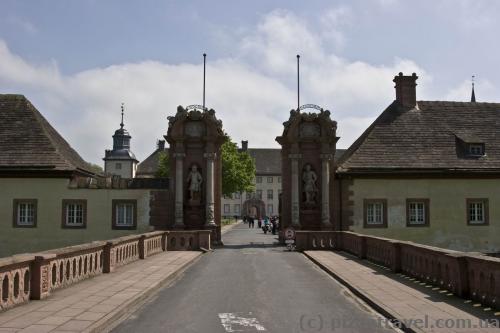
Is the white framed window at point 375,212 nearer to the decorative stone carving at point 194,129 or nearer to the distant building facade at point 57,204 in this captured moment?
the decorative stone carving at point 194,129

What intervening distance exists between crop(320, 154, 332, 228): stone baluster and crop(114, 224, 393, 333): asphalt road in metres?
11.7

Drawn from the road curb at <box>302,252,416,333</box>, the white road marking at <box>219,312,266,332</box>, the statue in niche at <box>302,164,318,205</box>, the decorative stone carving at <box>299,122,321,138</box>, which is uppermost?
the decorative stone carving at <box>299,122,321,138</box>

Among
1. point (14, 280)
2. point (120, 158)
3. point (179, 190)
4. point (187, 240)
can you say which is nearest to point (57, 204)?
point (179, 190)

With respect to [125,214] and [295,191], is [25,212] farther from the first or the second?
[295,191]

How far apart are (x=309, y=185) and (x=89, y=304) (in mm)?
21046

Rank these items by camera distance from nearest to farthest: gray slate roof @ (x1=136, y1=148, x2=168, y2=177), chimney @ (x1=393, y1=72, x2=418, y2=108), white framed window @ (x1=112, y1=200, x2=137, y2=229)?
1. white framed window @ (x1=112, y1=200, x2=137, y2=229)
2. chimney @ (x1=393, y1=72, x2=418, y2=108)
3. gray slate roof @ (x1=136, y1=148, x2=168, y2=177)

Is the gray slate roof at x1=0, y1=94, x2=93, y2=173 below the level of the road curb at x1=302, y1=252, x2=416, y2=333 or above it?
above

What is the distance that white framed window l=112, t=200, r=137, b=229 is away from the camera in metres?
29.9

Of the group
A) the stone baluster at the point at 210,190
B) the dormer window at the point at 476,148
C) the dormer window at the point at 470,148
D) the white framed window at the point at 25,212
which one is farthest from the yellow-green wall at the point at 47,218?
the dormer window at the point at 476,148

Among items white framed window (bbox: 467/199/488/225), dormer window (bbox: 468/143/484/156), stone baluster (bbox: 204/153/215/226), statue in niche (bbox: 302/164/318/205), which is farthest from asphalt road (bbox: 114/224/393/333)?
dormer window (bbox: 468/143/484/156)

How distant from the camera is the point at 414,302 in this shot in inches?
451

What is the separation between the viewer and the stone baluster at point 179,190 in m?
30.3

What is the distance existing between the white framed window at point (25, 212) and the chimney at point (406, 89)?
21776mm

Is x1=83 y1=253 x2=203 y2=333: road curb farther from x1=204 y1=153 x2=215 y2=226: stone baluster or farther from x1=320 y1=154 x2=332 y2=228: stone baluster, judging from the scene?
x1=320 y1=154 x2=332 y2=228: stone baluster
